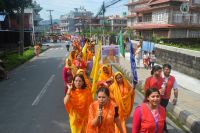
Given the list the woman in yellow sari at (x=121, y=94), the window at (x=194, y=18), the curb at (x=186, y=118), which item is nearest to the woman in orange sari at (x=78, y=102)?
the woman in yellow sari at (x=121, y=94)

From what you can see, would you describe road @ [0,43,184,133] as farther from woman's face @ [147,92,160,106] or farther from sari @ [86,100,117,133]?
woman's face @ [147,92,160,106]

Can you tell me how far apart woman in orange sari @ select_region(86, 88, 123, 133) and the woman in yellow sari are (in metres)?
2.41

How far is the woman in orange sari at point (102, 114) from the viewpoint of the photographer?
4.36m

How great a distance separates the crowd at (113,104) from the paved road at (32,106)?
4.17 ft

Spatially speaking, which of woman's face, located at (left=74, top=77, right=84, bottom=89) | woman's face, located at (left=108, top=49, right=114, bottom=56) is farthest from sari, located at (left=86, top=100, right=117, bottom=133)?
woman's face, located at (left=108, top=49, right=114, bottom=56)

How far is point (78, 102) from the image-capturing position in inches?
235

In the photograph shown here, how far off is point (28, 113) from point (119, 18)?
96340 millimetres

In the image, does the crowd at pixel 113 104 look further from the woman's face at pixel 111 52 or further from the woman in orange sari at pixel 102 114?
the woman's face at pixel 111 52

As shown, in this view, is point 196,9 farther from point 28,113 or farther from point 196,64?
point 28,113

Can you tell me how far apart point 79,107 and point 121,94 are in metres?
1.35

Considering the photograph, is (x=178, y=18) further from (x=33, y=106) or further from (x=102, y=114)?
(x=102, y=114)

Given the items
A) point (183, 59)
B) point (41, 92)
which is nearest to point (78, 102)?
point (41, 92)

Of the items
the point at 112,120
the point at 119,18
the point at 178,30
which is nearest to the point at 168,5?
the point at 178,30

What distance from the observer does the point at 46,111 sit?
966cm
